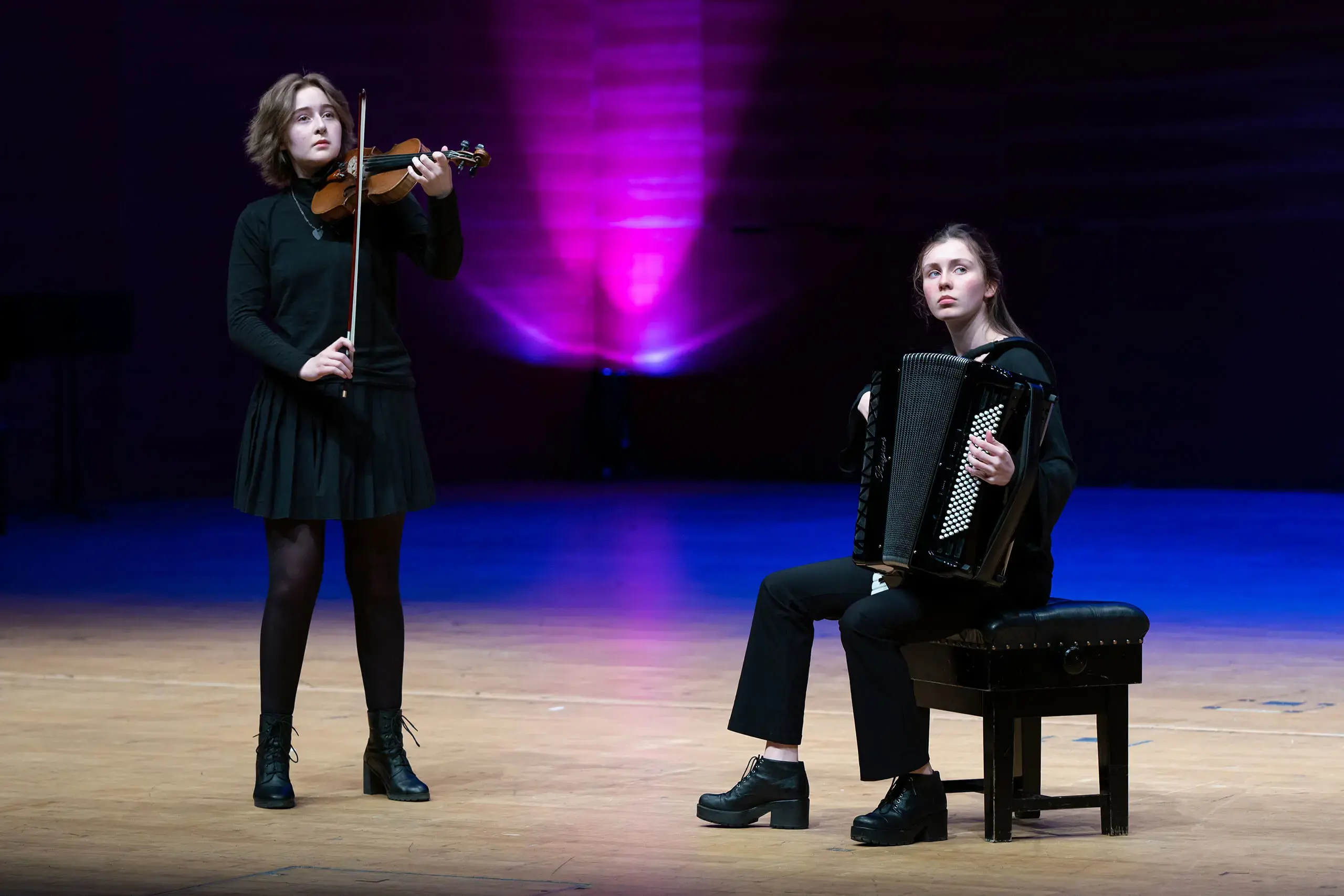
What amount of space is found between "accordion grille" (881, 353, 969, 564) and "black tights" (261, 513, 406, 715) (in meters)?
0.93

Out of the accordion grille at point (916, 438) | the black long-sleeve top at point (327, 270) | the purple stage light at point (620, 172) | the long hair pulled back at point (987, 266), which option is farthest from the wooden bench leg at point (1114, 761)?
the purple stage light at point (620, 172)

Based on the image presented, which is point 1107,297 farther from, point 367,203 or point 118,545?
point 367,203

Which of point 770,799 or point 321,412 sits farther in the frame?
point 321,412

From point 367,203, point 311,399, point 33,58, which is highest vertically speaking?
point 33,58

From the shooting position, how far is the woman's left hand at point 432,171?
11.5 ft

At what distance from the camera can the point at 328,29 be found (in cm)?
1243

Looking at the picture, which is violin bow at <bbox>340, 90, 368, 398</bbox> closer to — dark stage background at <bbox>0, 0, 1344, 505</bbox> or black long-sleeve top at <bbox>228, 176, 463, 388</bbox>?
black long-sleeve top at <bbox>228, 176, 463, 388</bbox>

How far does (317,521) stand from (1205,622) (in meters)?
3.64

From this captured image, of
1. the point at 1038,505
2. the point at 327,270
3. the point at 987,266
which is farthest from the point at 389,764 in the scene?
the point at 987,266

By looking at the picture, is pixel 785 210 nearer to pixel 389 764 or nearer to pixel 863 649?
pixel 389 764

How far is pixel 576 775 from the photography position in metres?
3.96

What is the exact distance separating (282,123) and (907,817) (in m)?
Answer: 1.69

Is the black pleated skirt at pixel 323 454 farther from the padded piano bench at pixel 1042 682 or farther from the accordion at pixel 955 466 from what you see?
the padded piano bench at pixel 1042 682

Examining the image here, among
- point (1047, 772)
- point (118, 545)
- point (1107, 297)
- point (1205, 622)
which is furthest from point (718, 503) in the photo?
point (1047, 772)
